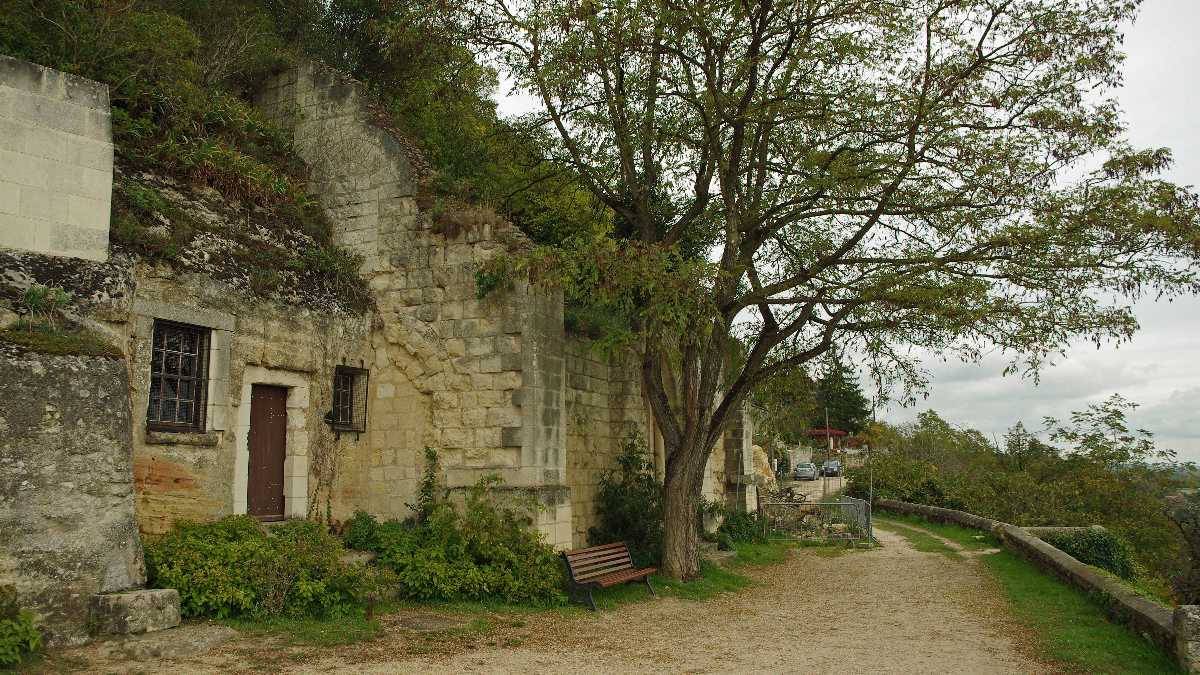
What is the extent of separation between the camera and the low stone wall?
281 inches

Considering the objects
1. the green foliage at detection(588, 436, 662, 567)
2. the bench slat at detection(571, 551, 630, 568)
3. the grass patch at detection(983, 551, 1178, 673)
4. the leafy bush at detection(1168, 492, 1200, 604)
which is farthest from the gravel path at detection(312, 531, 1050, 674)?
the green foliage at detection(588, 436, 662, 567)

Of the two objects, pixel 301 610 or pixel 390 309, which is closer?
pixel 301 610

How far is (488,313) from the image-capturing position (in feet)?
37.0

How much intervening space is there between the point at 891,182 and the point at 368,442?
A: 762 cm

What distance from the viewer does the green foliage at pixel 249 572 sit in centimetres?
782

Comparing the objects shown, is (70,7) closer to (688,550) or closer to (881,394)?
(688,550)

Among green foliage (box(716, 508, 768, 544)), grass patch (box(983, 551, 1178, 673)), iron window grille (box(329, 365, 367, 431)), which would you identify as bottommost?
grass patch (box(983, 551, 1178, 673))

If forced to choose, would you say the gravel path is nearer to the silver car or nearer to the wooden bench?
the wooden bench

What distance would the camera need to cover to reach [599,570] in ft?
35.3

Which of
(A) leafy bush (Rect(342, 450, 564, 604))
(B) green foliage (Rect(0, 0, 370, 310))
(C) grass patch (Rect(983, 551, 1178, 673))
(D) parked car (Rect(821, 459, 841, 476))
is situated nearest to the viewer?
(C) grass patch (Rect(983, 551, 1178, 673))

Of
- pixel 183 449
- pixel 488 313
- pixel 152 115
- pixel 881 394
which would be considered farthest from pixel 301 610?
pixel 881 394

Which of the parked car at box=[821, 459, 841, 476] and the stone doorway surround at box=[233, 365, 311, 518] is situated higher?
the stone doorway surround at box=[233, 365, 311, 518]

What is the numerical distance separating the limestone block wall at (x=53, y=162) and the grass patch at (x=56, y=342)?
3.87 feet

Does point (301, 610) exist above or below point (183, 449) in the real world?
below
